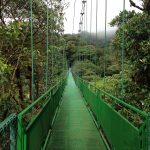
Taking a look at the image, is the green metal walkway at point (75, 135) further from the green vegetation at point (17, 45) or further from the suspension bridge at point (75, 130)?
the green vegetation at point (17, 45)

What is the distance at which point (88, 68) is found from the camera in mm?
27531

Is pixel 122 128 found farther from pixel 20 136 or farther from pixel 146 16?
pixel 146 16

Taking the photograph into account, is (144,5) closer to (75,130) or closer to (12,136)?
(75,130)

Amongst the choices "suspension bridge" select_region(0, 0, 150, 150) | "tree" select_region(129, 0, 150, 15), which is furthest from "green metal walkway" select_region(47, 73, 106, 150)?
"tree" select_region(129, 0, 150, 15)

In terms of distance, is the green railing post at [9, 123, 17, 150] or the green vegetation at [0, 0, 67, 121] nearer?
the green railing post at [9, 123, 17, 150]

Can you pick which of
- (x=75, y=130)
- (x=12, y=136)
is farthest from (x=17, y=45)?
(x=12, y=136)

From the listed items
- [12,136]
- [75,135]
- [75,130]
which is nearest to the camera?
→ [12,136]

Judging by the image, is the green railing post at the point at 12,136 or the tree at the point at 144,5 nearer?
the green railing post at the point at 12,136

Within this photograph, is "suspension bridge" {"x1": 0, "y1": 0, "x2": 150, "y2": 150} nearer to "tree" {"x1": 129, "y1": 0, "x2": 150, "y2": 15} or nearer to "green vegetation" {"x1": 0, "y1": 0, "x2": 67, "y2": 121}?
"green vegetation" {"x1": 0, "y1": 0, "x2": 67, "y2": 121}

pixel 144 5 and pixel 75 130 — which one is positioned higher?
pixel 144 5

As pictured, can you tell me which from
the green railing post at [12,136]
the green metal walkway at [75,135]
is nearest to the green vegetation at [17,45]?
the green metal walkway at [75,135]

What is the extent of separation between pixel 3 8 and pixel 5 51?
1.42 meters

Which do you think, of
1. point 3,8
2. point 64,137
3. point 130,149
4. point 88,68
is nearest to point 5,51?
point 3,8

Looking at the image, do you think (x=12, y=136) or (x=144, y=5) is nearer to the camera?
(x=12, y=136)
